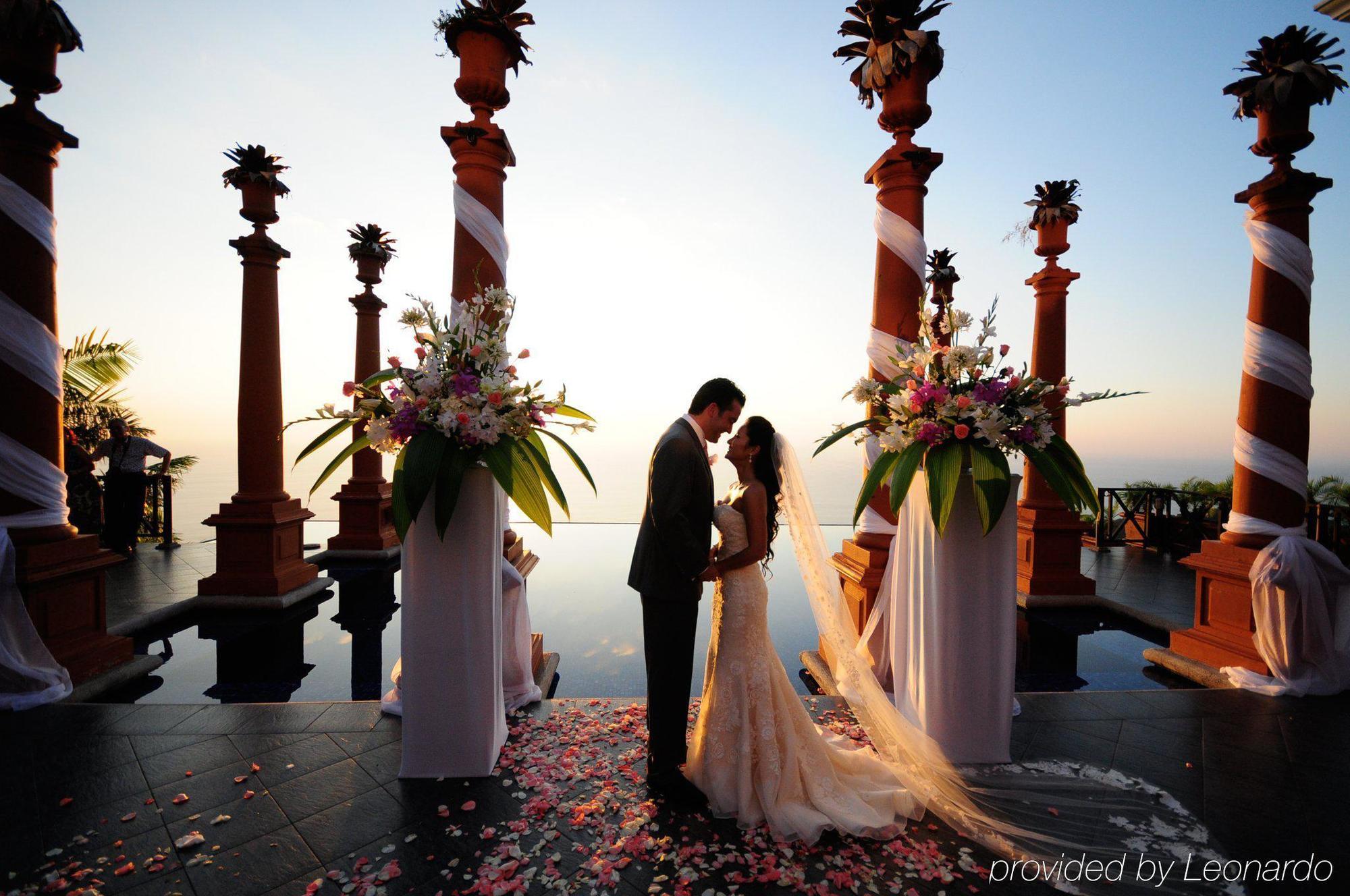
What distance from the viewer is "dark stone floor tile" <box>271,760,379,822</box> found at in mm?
2842

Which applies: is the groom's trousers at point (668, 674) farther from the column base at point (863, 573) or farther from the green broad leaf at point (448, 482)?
the column base at point (863, 573)

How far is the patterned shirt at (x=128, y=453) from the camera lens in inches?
332

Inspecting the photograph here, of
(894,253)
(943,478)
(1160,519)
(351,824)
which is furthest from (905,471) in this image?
(1160,519)

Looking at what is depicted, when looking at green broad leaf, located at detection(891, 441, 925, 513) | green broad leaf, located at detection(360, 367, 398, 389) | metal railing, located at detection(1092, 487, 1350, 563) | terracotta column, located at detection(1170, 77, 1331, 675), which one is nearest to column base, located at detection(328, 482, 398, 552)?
green broad leaf, located at detection(360, 367, 398, 389)

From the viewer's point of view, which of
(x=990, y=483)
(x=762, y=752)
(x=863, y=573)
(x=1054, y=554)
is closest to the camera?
(x=762, y=752)

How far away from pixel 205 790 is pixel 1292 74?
8688 mm

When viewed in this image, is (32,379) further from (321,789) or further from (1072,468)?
(1072,468)

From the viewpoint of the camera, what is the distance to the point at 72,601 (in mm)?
4410

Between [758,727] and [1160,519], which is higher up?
[1160,519]

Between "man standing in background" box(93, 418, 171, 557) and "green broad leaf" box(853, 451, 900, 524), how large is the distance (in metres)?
9.96

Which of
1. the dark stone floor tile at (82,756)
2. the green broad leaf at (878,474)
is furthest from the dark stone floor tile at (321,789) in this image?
the green broad leaf at (878,474)

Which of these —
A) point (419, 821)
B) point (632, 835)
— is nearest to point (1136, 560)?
point (632, 835)

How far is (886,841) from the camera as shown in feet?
8.75

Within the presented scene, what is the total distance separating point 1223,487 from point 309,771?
14.4m
